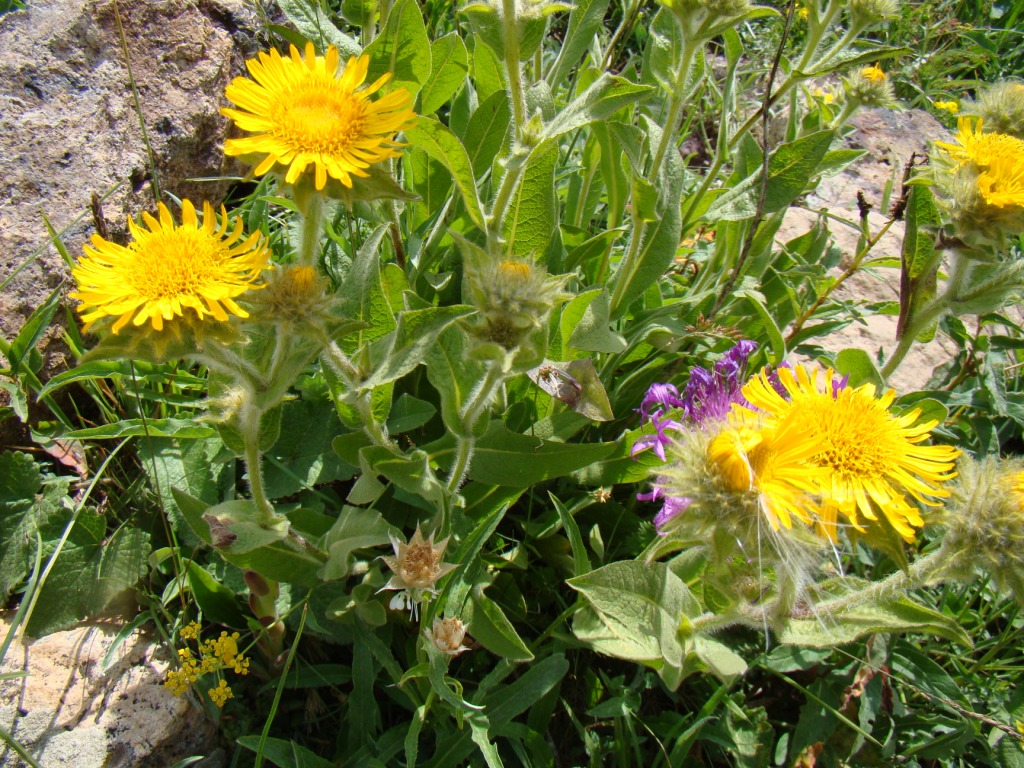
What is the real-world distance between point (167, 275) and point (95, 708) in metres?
1.40

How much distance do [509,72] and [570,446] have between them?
3.92 feet

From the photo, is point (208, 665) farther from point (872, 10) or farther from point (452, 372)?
point (872, 10)

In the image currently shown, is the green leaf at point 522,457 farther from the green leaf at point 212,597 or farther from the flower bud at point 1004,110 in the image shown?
the flower bud at point 1004,110

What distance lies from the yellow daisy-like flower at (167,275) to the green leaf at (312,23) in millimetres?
1199

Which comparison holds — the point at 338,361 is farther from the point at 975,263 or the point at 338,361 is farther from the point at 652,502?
the point at 975,263

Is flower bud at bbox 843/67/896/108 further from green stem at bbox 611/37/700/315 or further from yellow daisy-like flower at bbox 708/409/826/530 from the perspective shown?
yellow daisy-like flower at bbox 708/409/826/530

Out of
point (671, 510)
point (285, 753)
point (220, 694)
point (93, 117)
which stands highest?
point (93, 117)

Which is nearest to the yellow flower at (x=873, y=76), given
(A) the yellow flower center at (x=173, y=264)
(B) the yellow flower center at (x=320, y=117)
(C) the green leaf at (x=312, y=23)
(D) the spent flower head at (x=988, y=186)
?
(D) the spent flower head at (x=988, y=186)

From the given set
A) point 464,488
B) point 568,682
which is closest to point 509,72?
point 464,488

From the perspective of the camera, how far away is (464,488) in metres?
2.84

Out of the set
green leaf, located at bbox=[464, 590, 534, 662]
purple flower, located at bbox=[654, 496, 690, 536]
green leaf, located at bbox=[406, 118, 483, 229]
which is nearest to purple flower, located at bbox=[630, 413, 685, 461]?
purple flower, located at bbox=[654, 496, 690, 536]

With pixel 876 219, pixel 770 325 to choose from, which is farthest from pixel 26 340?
pixel 876 219

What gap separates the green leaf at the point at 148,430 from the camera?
247 centimetres

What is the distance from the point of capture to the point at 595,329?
7.94ft
